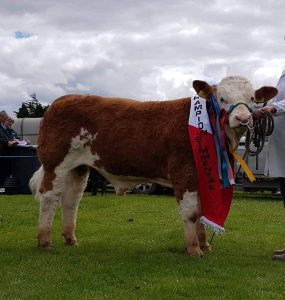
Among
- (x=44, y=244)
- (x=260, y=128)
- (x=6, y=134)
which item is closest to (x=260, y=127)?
(x=260, y=128)

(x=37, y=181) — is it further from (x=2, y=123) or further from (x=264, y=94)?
(x=2, y=123)

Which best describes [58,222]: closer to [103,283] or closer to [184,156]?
[184,156]

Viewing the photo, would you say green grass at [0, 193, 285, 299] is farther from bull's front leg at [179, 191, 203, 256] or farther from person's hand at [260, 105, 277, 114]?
person's hand at [260, 105, 277, 114]

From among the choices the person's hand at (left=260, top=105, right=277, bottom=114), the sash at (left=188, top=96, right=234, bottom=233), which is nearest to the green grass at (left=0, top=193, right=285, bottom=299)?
the sash at (left=188, top=96, right=234, bottom=233)

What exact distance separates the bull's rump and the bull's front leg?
460 millimetres

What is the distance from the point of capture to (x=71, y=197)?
7691mm

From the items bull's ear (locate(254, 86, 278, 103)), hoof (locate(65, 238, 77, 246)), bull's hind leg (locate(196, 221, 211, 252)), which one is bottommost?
hoof (locate(65, 238, 77, 246))

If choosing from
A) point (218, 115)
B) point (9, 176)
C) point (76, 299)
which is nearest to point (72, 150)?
point (218, 115)

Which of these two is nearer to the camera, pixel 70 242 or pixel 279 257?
pixel 279 257

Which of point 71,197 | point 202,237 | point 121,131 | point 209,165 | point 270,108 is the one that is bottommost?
Answer: point 202,237

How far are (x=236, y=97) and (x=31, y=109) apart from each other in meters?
30.7

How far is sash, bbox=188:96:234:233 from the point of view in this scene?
6.59 m

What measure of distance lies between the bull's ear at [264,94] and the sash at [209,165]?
52 cm

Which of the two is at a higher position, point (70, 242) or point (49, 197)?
point (49, 197)
